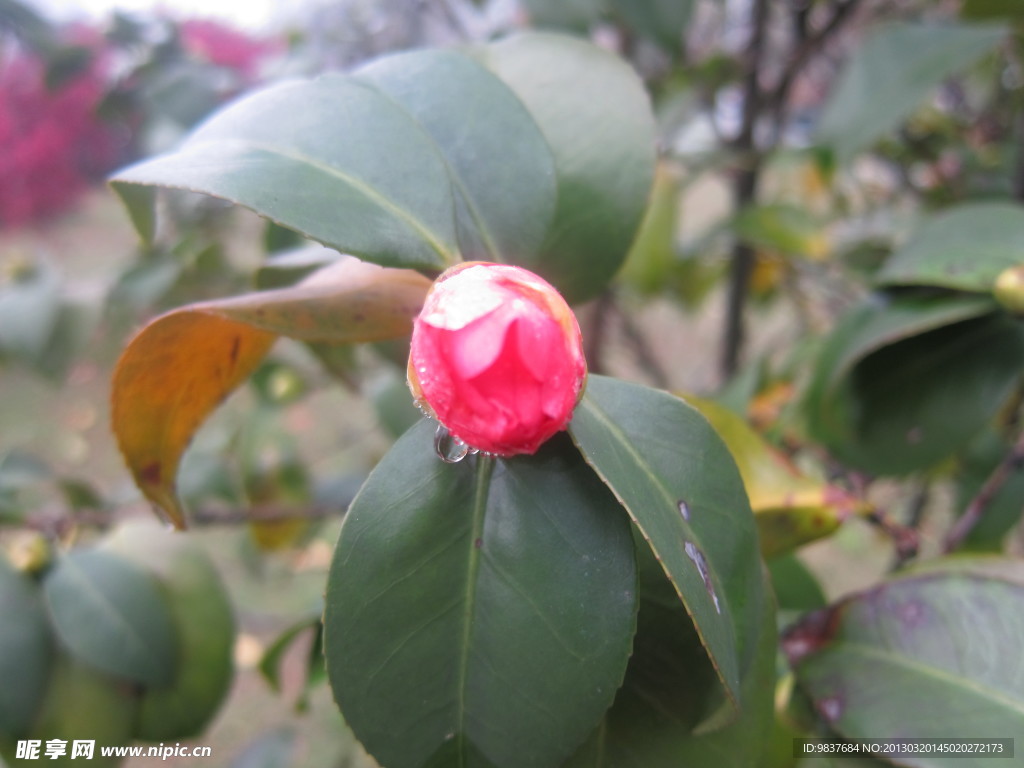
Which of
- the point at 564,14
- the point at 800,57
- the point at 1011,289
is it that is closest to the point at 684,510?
the point at 1011,289

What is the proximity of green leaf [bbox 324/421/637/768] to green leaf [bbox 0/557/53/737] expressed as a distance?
46cm

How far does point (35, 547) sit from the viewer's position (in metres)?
0.68

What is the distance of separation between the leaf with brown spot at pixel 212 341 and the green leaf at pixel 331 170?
49 millimetres

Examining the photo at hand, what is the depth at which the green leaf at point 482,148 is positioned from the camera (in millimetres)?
364

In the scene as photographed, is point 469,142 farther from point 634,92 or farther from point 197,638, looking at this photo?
point 197,638

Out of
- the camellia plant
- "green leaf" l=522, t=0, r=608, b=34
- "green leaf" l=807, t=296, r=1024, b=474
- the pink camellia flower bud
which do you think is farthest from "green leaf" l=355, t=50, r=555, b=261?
"green leaf" l=522, t=0, r=608, b=34

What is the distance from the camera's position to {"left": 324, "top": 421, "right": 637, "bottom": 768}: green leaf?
29 centimetres

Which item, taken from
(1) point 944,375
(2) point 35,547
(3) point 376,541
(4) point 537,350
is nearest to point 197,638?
(2) point 35,547

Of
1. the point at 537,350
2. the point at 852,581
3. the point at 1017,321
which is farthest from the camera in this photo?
the point at 852,581

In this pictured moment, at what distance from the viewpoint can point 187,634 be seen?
68 centimetres

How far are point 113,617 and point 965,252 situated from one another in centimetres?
77

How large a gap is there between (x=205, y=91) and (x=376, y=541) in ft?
3.19

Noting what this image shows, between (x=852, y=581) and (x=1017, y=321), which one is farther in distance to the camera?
(x=852, y=581)

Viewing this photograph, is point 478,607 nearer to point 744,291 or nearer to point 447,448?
point 447,448
